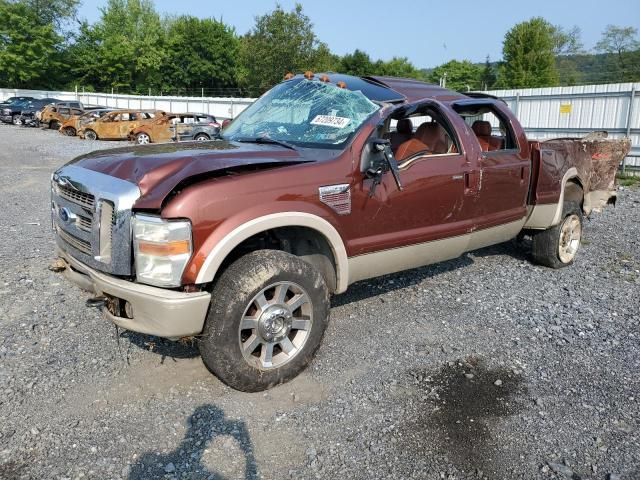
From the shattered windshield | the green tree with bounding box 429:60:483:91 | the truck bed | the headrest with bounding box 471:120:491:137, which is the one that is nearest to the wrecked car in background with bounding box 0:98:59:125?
the shattered windshield

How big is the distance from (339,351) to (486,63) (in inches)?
3142

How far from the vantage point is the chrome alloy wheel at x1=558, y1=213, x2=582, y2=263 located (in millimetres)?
6402

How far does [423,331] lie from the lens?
4648 mm

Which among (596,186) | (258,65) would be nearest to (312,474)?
(596,186)

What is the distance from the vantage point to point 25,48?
57000 mm

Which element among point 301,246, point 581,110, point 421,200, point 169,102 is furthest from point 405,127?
point 169,102

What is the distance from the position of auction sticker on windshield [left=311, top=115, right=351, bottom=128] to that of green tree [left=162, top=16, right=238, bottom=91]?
6914cm

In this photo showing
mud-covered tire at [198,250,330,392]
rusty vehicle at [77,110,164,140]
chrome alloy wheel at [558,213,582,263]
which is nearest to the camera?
mud-covered tire at [198,250,330,392]

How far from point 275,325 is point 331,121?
1.74 meters

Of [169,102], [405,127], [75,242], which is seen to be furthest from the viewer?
[169,102]

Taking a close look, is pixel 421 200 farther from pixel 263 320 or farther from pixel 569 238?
pixel 569 238

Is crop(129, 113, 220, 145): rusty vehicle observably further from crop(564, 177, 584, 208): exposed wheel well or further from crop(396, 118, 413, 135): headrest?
crop(396, 118, 413, 135): headrest

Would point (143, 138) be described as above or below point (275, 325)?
above

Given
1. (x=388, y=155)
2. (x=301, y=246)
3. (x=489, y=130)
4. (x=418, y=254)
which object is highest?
(x=489, y=130)
